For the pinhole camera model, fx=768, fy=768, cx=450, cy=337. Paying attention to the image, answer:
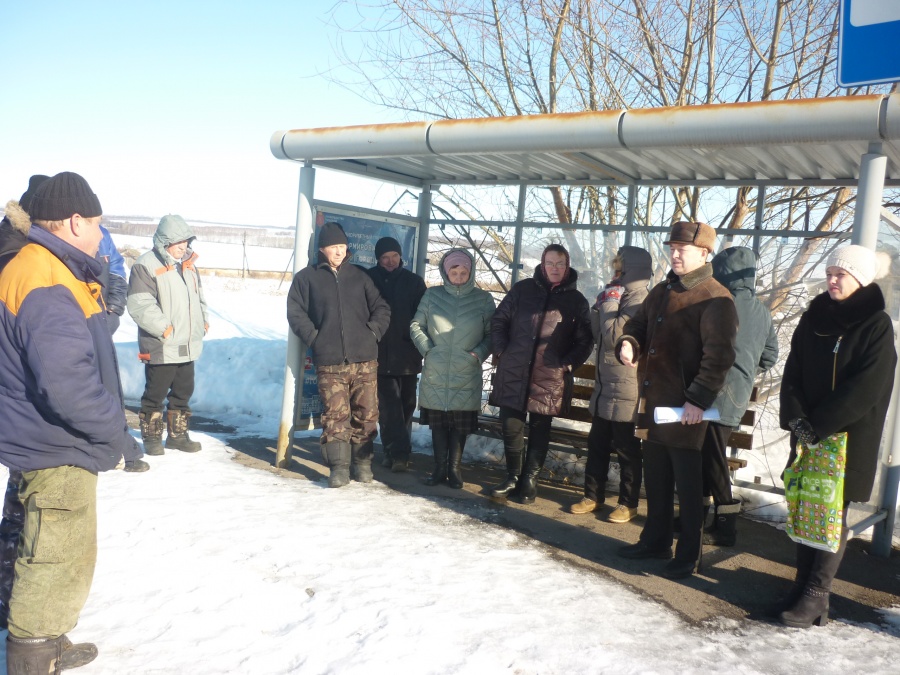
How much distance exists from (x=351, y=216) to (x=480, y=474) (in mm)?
2367

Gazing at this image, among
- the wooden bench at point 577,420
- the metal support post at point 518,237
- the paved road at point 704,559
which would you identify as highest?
the metal support post at point 518,237

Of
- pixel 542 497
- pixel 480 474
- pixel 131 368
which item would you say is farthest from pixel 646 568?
pixel 131 368

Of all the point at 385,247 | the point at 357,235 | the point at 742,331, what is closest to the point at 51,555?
the point at 742,331

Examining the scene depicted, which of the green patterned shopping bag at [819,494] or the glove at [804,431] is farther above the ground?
the glove at [804,431]

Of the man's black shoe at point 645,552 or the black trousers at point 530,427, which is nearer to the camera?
the man's black shoe at point 645,552

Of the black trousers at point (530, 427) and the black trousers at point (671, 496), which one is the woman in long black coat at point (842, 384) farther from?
the black trousers at point (530, 427)

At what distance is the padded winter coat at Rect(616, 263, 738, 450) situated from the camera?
3.76 m

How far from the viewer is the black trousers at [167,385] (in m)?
5.99

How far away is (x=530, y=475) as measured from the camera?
17.5 feet

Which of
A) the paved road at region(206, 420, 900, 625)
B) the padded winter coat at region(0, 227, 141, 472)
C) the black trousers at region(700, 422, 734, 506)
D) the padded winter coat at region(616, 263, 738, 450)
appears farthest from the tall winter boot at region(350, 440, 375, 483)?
the padded winter coat at region(0, 227, 141, 472)

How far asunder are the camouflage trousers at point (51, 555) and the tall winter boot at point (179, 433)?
3524 millimetres

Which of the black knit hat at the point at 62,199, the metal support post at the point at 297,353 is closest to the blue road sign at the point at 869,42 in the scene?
the black knit hat at the point at 62,199

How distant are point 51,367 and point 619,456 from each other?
3.63 meters

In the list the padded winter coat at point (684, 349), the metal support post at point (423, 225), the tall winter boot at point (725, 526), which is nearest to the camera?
the padded winter coat at point (684, 349)
